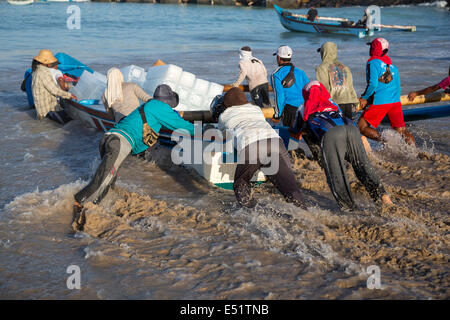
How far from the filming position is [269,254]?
3867 millimetres

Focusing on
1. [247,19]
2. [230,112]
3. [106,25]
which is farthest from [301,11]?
[230,112]

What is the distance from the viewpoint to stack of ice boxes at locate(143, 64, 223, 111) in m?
7.90

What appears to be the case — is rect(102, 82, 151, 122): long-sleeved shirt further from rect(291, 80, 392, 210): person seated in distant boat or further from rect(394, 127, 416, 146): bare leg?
rect(394, 127, 416, 146): bare leg

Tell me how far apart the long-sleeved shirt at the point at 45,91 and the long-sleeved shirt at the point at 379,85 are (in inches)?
212

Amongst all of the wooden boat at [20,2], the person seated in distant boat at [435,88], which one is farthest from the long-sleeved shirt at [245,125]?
the wooden boat at [20,2]

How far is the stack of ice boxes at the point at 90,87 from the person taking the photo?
8680 millimetres

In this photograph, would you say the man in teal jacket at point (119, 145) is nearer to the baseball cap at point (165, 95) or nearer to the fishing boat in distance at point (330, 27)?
the baseball cap at point (165, 95)

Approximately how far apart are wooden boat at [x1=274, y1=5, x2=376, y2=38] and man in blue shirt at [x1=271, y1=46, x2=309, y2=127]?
20678mm

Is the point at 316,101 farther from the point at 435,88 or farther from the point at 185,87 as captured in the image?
the point at 185,87

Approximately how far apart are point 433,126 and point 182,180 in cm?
479

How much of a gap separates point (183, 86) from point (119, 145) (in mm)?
3602

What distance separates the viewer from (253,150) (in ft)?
13.6

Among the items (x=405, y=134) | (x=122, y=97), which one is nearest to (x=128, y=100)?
(x=122, y=97)
